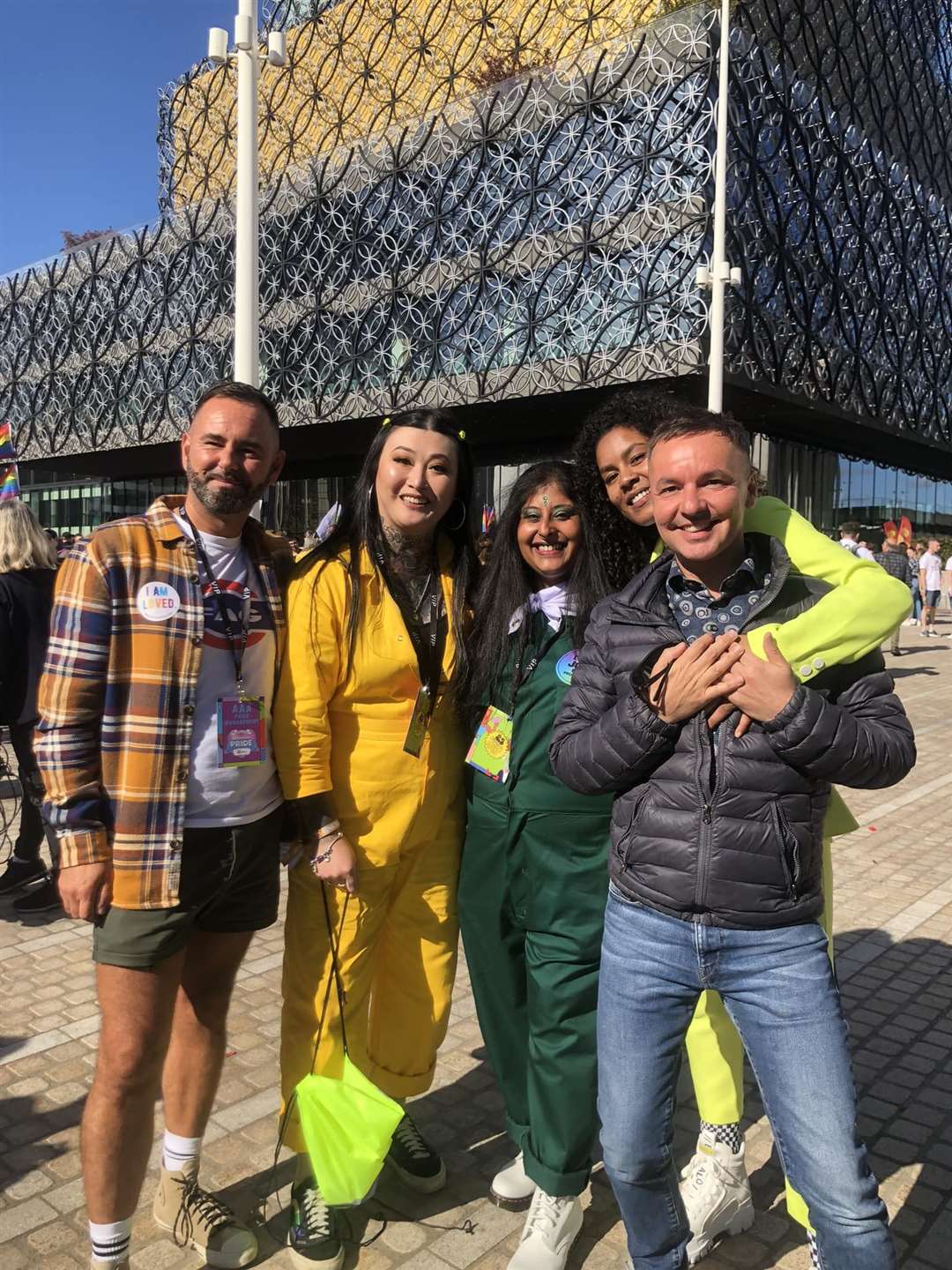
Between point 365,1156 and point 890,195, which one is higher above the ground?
point 890,195

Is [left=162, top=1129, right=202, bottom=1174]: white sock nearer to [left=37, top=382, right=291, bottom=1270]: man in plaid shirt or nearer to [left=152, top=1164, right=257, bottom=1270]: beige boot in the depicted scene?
[left=152, top=1164, right=257, bottom=1270]: beige boot

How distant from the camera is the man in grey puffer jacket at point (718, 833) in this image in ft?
6.08

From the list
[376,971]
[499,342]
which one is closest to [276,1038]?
[376,971]

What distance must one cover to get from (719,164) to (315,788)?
18.5 m

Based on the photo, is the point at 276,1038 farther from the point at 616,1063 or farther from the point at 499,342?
the point at 499,342

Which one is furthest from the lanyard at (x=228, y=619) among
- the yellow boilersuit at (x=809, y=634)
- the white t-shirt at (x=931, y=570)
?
the white t-shirt at (x=931, y=570)

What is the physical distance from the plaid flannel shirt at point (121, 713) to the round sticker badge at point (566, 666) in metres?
0.96

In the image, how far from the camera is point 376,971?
2.84 metres

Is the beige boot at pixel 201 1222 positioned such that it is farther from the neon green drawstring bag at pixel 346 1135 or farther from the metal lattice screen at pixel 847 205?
the metal lattice screen at pixel 847 205

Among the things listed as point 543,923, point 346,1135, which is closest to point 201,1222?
point 346,1135

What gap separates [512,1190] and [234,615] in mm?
1890

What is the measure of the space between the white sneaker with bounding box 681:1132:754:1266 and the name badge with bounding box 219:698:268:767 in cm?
172

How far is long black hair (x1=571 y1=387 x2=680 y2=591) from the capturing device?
2762 millimetres

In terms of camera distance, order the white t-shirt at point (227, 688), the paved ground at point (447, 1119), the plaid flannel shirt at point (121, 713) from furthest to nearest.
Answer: the paved ground at point (447, 1119) < the white t-shirt at point (227, 688) < the plaid flannel shirt at point (121, 713)
